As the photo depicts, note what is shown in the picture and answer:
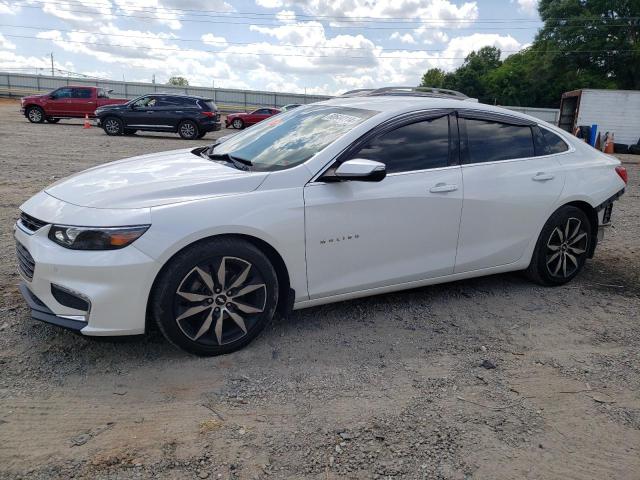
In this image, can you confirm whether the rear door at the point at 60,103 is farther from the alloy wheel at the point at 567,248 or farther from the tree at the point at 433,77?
the tree at the point at 433,77

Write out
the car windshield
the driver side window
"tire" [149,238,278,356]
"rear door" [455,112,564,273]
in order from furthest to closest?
the driver side window, "rear door" [455,112,564,273], the car windshield, "tire" [149,238,278,356]

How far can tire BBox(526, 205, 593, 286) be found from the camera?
4672mm

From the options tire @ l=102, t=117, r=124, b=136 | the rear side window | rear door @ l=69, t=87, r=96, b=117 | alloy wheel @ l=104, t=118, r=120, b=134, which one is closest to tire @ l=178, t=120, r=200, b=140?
the rear side window

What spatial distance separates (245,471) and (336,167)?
6.52ft

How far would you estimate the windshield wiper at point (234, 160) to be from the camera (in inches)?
148

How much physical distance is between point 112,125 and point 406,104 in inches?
722

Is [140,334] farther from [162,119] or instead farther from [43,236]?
[162,119]

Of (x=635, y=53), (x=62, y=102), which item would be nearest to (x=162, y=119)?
(x=62, y=102)

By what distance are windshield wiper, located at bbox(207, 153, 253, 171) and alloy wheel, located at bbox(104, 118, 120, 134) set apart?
1752 centimetres

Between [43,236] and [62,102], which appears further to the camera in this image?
[62,102]

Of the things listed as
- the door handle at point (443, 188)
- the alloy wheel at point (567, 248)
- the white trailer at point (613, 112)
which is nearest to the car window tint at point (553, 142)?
the alloy wheel at point (567, 248)

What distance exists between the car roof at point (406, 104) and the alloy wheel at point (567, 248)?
3.32 feet

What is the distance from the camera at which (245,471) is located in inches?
94.7

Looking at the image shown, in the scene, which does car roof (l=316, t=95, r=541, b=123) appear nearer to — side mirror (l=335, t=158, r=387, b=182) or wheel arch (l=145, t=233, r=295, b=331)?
side mirror (l=335, t=158, r=387, b=182)
